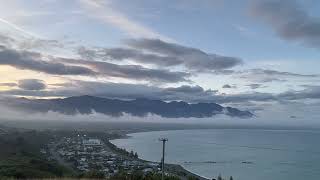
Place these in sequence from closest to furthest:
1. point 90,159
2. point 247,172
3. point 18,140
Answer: point 247,172 → point 90,159 → point 18,140

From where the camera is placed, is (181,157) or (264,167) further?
(181,157)

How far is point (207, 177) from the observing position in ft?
203

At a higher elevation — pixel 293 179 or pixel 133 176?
pixel 133 176

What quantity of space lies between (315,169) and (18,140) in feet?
183

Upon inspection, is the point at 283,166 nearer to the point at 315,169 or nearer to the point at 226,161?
the point at 315,169

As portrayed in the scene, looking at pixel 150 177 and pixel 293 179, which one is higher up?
pixel 150 177

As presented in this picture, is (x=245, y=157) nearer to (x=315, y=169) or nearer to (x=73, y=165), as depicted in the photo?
(x=315, y=169)

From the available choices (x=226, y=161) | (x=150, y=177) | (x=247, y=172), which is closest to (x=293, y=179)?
(x=247, y=172)

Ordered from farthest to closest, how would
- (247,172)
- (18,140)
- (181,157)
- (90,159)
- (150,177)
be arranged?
(181,157) → (18,140) → (90,159) → (247,172) → (150,177)

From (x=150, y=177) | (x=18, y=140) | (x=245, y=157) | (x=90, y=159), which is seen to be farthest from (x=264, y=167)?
(x=150, y=177)

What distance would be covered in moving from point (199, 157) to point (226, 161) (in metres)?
8.72

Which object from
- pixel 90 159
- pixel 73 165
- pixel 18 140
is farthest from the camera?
pixel 18 140

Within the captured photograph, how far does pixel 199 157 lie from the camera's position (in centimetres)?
9075

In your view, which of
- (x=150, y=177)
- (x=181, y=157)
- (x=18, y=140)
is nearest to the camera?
(x=150, y=177)
